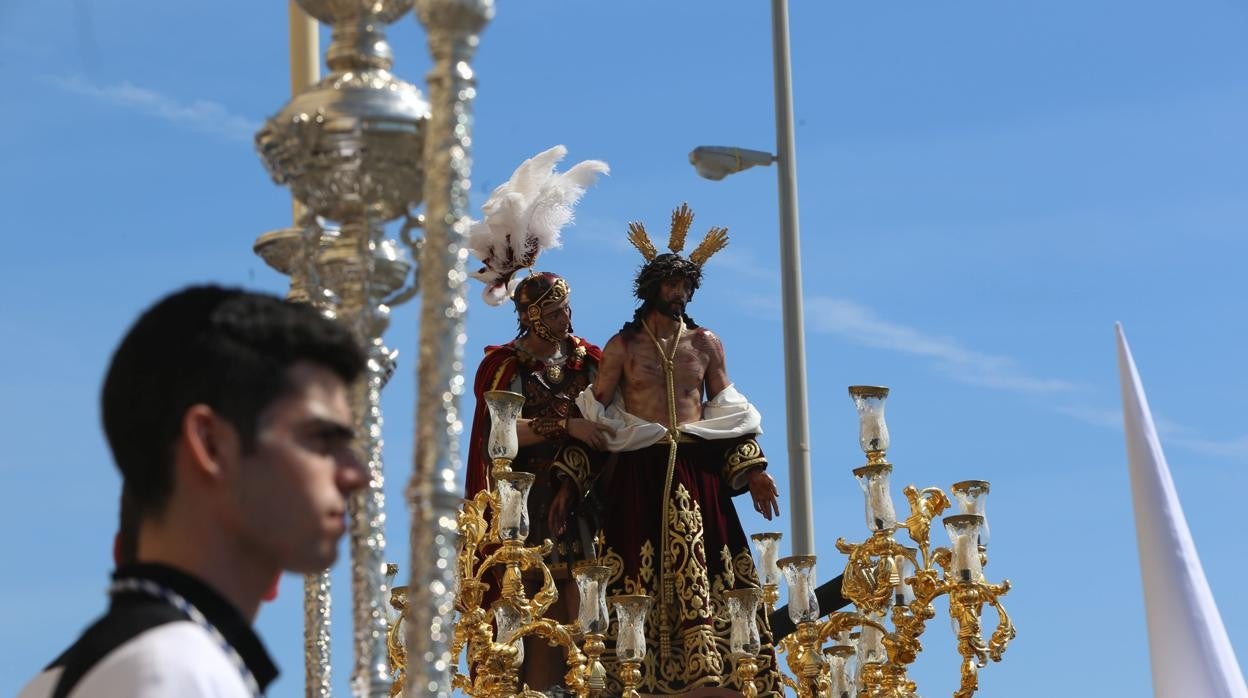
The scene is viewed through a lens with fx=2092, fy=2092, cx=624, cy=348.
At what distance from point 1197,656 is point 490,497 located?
12.8 feet

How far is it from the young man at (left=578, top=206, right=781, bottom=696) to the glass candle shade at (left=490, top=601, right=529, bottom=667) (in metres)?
1.34

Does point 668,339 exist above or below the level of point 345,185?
above

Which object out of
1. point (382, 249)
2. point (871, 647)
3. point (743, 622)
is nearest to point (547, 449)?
point (743, 622)

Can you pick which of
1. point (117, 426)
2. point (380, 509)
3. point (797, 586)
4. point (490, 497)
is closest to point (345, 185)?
point (380, 509)

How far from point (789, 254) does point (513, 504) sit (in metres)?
4.84

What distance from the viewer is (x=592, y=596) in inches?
386

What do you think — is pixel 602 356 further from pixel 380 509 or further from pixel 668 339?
pixel 380 509

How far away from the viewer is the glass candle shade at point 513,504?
9.53 metres

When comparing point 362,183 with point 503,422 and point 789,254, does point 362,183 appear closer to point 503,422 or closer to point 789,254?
point 503,422

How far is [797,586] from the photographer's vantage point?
10.4m

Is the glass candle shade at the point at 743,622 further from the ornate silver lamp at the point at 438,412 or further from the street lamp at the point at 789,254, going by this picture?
the ornate silver lamp at the point at 438,412

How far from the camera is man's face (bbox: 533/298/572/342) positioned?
11.2m

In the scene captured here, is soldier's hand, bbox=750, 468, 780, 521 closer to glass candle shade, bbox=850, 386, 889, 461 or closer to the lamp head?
glass candle shade, bbox=850, 386, 889, 461

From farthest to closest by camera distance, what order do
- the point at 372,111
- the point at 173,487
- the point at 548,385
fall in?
the point at 548,385 < the point at 372,111 < the point at 173,487
